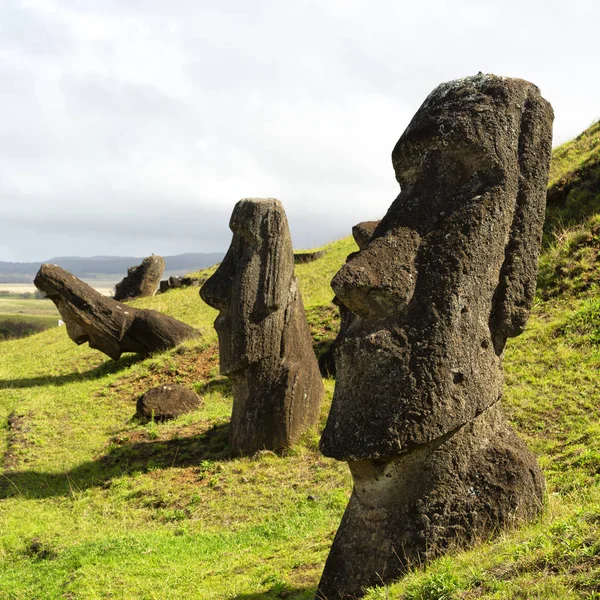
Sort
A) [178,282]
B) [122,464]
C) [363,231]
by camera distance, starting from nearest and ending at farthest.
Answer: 1. [122,464]
2. [363,231]
3. [178,282]

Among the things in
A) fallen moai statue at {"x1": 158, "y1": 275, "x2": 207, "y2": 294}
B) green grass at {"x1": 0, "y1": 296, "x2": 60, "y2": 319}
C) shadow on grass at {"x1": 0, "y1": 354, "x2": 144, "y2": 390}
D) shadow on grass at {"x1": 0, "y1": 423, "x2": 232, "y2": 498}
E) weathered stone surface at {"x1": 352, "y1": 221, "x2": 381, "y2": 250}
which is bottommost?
green grass at {"x1": 0, "y1": 296, "x2": 60, "y2": 319}

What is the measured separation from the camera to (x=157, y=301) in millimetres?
26781

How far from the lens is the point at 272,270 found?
11297mm

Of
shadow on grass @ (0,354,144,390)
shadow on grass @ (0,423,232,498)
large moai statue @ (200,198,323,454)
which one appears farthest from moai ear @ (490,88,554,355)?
shadow on grass @ (0,354,144,390)

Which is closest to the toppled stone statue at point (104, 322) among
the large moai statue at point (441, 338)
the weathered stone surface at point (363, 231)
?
the weathered stone surface at point (363, 231)

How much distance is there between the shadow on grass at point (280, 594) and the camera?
238 inches

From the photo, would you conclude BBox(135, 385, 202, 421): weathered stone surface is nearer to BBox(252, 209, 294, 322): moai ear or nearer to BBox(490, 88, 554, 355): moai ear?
BBox(252, 209, 294, 322): moai ear

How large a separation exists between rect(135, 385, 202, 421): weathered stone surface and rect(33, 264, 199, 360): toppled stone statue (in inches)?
166

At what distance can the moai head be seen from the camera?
5.07 m

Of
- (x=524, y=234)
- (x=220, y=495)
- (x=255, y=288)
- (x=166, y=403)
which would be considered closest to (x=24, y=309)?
(x=166, y=403)

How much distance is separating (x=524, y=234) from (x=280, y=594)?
3647 millimetres

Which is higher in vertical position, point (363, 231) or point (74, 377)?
point (363, 231)

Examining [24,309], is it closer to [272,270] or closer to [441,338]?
[272,270]

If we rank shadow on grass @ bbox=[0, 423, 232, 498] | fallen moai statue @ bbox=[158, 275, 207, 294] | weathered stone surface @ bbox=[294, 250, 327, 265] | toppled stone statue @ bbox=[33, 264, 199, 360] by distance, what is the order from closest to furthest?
shadow on grass @ bbox=[0, 423, 232, 498] < toppled stone statue @ bbox=[33, 264, 199, 360] < weathered stone surface @ bbox=[294, 250, 327, 265] < fallen moai statue @ bbox=[158, 275, 207, 294]
